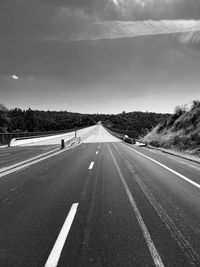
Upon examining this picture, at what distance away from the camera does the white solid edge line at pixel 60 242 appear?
3.89m

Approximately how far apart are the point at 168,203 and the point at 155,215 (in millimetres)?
1186

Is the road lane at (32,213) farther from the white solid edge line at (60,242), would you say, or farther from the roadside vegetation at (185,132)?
the roadside vegetation at (185,132)

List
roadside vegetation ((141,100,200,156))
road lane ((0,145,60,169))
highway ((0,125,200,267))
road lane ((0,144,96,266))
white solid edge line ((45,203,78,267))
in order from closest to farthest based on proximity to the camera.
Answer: white solid edge line ((45,203,78,267))
highway ((0,125,200,267))
road lane ((0,144,96,266))
road lane ((0,145,60,169))
roadside vegetation ((141,100,200,156))

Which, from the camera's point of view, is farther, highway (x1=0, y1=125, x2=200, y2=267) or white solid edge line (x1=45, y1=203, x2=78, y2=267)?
highway (x1=0, y1=125, x2=200, y2=267)

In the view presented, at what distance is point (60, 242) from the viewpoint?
455cm

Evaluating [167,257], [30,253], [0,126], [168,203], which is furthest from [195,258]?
[0,126]

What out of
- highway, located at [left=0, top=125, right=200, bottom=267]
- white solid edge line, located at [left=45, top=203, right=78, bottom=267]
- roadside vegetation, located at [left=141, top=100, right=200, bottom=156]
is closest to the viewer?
white solid edge line, located at [left=45, top=203, right=78, bottom=267]

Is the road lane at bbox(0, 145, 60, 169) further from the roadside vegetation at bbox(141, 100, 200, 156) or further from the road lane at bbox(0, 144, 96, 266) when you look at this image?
the roadside vegetation at bbox(141, 100, 200, 156)

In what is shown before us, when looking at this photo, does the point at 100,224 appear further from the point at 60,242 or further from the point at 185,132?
the point at 185,132

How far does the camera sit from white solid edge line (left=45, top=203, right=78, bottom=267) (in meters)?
3.89

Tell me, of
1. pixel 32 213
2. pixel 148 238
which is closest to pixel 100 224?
pixel 148 238

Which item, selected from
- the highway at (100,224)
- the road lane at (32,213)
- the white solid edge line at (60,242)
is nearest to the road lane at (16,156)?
the road lane at (32,213)

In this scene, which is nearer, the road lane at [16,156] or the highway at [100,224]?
the highway at [100,224]

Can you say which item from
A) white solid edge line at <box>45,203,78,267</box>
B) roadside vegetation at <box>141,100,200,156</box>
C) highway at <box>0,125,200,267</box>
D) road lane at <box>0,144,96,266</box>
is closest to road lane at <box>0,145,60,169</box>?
road lane at <box>0,144,96,266</box>
